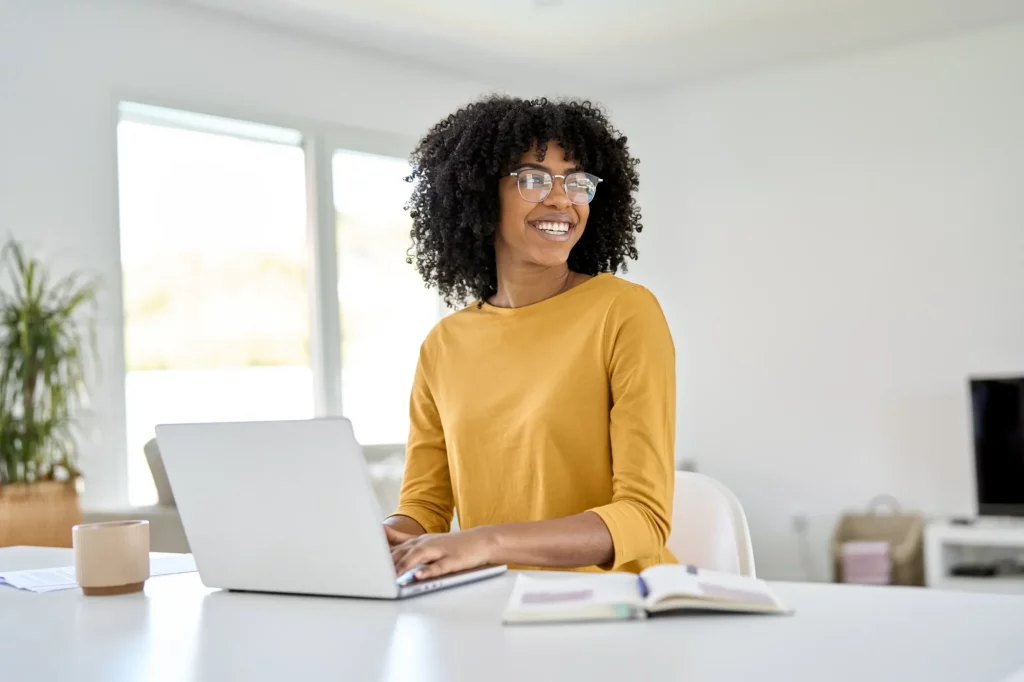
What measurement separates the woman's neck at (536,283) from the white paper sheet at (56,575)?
26.7 inches

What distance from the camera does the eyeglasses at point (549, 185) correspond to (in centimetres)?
189

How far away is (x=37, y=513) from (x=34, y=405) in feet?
1.55

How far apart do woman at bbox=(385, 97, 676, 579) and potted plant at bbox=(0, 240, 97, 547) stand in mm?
2031

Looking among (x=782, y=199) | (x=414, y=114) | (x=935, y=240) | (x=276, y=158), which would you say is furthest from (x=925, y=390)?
(x=276, y=158)

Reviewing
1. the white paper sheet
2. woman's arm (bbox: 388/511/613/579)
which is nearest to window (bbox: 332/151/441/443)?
the white paper sheet

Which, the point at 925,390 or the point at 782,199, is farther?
the point at 782,199

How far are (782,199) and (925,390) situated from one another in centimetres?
125

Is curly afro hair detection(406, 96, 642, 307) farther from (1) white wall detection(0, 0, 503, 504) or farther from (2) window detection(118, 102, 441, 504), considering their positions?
(2) window detection(118, 102, 441, 504)

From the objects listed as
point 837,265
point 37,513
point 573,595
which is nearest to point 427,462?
point 573,595

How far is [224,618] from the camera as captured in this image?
123 centimetres

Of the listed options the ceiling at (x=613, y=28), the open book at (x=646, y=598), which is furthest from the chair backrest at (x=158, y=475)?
the open book at (x=646, y=598)

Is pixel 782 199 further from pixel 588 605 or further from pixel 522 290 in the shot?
pixel 588 605

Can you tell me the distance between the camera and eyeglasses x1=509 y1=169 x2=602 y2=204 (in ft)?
6.20

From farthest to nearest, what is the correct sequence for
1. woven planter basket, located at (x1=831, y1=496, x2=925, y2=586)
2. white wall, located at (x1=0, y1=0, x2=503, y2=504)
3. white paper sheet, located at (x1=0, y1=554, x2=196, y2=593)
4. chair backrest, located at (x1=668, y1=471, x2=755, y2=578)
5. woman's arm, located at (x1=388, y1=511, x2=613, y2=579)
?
woven planter basket, located at (x1=831, y1=496, x2=925, y2=586) < white wall, located at (x1=0, y1=0, x2=503, y2=504) < chair backrest, located at (x1=668, y1=471, x2=755, y2=578) < white paper sheet, located at (x1=0, y1=554, x2=196, y2=593) < woman's arm, located at (x1=388, y1=511, x2=613, y2=579)
